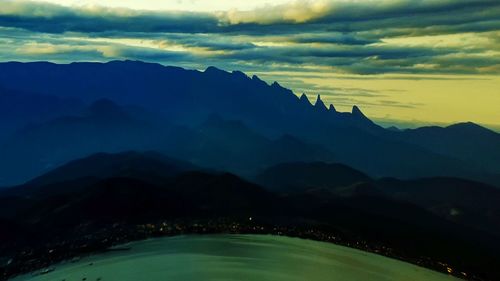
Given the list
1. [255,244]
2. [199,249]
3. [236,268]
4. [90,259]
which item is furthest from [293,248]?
[90,259]

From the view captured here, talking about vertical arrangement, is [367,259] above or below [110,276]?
below

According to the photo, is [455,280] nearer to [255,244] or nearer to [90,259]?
[255,244]

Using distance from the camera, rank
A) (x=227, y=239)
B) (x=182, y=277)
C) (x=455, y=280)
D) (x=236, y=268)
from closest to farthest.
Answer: (x=182, y=277), (x=236, y=268), (x=455, y=280), (x=227, y=239)

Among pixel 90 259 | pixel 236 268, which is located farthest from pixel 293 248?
pixel 90 259

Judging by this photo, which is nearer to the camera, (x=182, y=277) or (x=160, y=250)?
(x=182, y=277)

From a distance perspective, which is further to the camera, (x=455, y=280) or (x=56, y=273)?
(x=455, y=280)

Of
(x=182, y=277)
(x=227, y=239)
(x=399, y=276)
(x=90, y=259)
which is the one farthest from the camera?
(x=227, y=239)

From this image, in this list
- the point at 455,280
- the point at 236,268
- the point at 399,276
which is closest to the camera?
the point at 236,268

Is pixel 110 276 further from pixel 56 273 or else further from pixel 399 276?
pixel 399 276

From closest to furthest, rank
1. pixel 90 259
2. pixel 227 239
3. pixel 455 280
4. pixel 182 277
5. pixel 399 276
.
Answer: pixel 182 277
pixel 399 276
pixel 90 259
pixel 455 280
pixel 227 239
